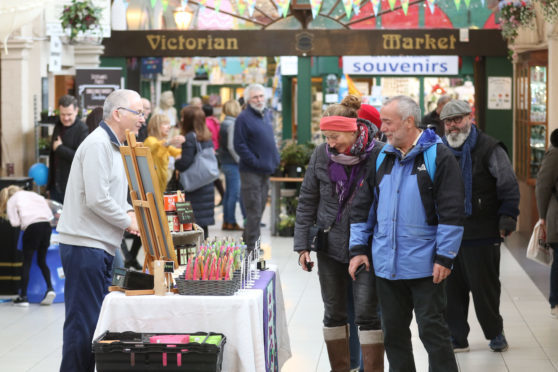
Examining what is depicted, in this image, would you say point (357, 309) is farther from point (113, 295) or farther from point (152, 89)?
point (152, 89)

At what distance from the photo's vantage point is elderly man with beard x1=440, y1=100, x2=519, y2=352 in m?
5.99

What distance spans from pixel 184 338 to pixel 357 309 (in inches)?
41.4

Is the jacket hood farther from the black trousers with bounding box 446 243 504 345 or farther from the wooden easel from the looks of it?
the black trousers with bounding box 446 243 504 345

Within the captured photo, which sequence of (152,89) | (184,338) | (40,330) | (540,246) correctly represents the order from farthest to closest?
(152,89), (540,246), (40,330), (184,338)

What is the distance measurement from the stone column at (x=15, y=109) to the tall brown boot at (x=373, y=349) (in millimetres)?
6784

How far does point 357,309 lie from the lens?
4953 mm

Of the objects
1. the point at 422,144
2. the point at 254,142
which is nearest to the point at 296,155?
the point at 254,142

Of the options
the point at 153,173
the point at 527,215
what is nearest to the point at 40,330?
the point at 153,173

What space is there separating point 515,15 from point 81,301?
7.24 m

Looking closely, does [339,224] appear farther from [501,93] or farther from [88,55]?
[501,93]

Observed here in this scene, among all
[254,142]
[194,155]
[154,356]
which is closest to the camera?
[154,356]

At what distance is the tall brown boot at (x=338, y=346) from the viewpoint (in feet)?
17.1

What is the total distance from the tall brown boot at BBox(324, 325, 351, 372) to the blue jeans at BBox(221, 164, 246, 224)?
24.2 feet

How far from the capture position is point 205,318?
441cm
